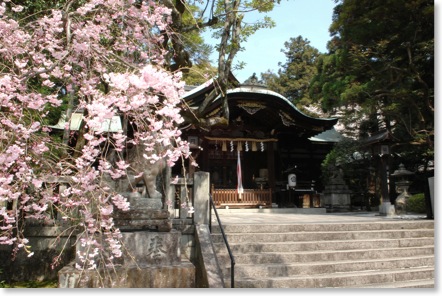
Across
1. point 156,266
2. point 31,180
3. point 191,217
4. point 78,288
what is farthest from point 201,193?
point 31,180

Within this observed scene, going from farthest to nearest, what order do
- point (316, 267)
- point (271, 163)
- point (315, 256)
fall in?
point (271, 163)
point (315, 256)
point (316, 267)

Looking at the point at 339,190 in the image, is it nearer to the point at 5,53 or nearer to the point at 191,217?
the point at 191,217

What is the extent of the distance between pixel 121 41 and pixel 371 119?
1430cm

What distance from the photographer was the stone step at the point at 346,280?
514cm

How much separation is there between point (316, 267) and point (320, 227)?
149 centimetres

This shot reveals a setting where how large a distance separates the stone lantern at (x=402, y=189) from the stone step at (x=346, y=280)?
732 centimetres

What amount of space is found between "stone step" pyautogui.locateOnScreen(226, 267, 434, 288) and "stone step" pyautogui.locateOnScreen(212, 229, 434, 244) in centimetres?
106

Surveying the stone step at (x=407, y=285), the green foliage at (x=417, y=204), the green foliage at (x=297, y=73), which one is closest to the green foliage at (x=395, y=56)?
the green foliage at (x=417, y=204)

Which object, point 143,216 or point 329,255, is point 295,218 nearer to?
point 329,255

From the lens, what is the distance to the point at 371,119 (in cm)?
1695

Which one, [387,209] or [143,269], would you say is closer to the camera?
[143,269]

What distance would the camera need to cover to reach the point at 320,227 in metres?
6.98

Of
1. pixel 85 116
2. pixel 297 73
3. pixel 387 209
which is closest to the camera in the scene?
pixel 85 116

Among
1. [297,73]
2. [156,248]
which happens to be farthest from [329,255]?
[297,73]
